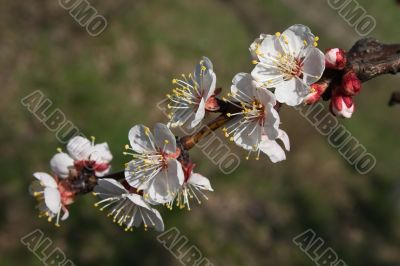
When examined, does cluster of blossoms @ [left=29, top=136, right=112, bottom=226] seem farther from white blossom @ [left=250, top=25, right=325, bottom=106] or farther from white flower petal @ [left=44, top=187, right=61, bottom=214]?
white blossom @ [left=250, top=25, right=325, bottom=106]

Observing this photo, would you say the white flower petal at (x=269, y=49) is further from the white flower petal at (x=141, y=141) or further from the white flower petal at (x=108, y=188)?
the white flower petal at (x=108, y=188)

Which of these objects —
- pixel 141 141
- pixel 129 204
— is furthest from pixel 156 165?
pixel 129 204

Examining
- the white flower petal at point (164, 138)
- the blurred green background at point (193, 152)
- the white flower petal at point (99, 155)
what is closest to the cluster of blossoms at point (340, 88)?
the white flower petal at point (164, 138)

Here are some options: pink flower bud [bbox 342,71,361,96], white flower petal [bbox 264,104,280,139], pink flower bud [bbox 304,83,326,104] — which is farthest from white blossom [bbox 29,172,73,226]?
pink flower bud [bbox 342,71,361,96]

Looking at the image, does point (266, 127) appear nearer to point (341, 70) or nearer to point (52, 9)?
point (341, 70)

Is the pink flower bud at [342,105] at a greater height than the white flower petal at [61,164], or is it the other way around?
the pink flower bud at [342,105]

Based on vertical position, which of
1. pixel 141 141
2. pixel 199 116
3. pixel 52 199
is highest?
pixel 199 116

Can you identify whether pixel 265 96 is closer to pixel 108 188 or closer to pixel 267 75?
pixel 267 75
